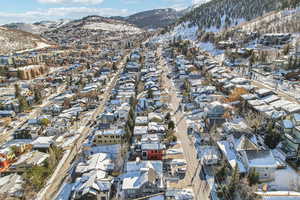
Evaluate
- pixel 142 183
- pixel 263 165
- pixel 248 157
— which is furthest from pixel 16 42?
pixel 263 165

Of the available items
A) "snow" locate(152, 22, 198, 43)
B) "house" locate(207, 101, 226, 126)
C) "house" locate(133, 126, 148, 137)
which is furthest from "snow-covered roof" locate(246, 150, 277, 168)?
"snow" locate(152, 22, 198, 43)

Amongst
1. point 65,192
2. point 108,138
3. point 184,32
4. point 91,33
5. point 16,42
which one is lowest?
point 65,192

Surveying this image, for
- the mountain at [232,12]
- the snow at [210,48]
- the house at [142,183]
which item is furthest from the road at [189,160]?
the mountain at [232,12]

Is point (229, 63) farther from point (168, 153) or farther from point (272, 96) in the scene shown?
point (168, 153)

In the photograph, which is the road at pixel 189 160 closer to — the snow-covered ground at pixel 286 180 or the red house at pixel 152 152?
the red house at pixel 152 152

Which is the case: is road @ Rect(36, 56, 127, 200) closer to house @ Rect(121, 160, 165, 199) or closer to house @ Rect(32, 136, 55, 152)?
house @ Rect(32, 136, 55, 152)

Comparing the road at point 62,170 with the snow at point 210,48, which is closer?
the road at point 62,170

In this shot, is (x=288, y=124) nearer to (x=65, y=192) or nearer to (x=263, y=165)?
(x=263, y=165)
